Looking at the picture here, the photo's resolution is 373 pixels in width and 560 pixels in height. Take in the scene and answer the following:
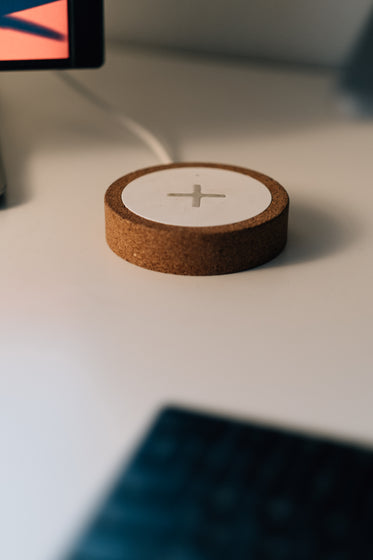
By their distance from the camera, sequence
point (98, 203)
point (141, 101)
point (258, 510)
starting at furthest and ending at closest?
point (141, 101), point (98, 203), point (258, 510)

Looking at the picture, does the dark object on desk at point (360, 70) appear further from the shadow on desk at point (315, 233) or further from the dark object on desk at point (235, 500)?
the dark object on desk at point (235, 500)

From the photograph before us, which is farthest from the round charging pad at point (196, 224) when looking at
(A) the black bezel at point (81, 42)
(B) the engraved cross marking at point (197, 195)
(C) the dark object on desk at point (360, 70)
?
(C) the dark object on desk at point (360, 70)

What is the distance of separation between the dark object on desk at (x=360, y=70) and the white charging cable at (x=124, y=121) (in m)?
0.28

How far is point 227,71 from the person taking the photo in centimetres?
88

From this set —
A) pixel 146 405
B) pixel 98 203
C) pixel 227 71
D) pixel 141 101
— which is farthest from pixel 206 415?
pixel 227 71

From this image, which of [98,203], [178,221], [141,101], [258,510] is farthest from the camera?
[141,101]

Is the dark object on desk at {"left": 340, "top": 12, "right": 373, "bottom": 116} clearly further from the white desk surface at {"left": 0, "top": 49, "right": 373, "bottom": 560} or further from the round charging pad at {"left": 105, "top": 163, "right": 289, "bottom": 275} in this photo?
the round charging pad at {"left": 105, "top": 163, "right": 289, "bottom": 275}

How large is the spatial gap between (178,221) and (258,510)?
0.22 m

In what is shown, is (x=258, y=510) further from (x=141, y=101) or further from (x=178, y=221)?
(x=141, y=101)

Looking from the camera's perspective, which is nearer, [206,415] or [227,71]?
[206,415]

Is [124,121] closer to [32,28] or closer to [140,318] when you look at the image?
[32,28]

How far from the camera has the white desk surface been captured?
0.32 metres

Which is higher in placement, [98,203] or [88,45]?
[88,45]

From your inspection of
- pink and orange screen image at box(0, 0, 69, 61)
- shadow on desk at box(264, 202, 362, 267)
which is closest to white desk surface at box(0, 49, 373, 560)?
shadow on desk at box(264, 202, 362, 267)
